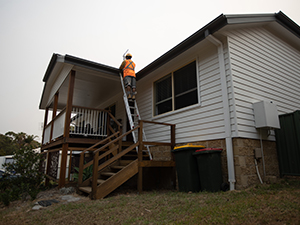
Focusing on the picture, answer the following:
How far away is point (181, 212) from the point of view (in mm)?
3109

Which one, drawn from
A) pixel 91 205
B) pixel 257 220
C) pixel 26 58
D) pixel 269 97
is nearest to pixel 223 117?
pixel 269 97

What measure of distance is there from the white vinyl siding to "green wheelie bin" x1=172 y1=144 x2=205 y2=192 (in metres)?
1.24

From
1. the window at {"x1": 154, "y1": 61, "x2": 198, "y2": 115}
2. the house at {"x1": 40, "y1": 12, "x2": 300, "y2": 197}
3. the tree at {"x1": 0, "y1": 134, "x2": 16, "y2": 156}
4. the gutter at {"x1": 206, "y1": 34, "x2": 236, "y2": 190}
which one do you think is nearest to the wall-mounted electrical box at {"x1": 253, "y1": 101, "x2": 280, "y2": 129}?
the house at {"x1": 40, "y1": 12, "x2": 300, "y2": 197}

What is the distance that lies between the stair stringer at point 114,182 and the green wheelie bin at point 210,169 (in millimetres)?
1674

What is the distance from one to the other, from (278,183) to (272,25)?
478cm

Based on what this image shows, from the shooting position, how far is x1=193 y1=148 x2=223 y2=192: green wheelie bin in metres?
4.47

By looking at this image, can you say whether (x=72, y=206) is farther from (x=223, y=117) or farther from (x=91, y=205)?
(x=223, y=117)

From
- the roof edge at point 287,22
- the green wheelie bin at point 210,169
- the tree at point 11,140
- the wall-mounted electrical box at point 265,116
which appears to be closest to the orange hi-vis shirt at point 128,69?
the green wheelie bin at point 210,169

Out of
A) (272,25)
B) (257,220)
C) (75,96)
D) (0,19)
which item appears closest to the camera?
(257,220)

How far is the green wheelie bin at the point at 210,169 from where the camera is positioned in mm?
4469

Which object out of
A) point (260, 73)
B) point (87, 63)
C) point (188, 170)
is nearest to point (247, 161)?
point (188, 170)

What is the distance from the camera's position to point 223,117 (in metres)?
4.99

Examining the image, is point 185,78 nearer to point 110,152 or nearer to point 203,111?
point 203,111

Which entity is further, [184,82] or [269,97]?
[184,82]
